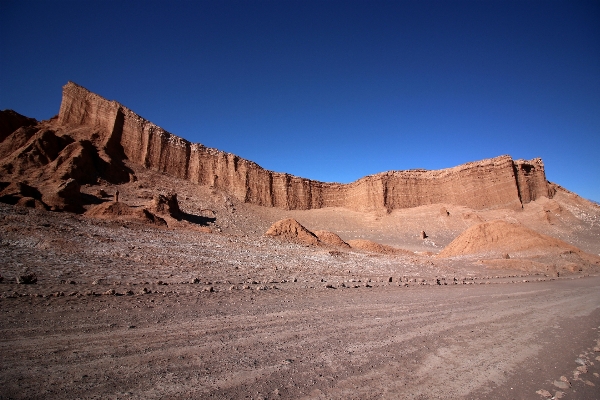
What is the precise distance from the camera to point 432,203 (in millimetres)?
70188

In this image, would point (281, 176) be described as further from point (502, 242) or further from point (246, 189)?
point (502, 242)

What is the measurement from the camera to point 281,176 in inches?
2785

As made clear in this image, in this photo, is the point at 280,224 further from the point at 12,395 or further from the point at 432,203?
the point at 432,203

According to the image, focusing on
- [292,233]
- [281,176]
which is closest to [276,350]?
[292,233]

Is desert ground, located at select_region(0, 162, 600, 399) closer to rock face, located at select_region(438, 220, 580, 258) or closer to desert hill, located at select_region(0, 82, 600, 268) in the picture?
desert hill, located at select_region(0, 82, 600, 268)

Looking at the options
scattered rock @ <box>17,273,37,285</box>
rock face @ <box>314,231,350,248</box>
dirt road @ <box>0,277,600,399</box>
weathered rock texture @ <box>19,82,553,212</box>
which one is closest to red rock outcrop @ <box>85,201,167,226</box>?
scattered rock @ <box>17,273,37,285</box>

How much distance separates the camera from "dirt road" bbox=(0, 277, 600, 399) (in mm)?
3445

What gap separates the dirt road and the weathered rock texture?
4372 centimetres

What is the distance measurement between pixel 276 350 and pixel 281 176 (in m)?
66.8

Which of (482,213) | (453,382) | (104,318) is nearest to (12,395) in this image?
(104,318)

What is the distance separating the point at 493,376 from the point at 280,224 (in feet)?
77.7

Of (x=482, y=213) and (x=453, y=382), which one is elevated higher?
(x=482, y=213)

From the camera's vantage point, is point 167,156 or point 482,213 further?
point 482,213

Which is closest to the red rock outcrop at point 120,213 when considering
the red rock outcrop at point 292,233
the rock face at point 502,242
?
the red rock outcrop at point 292,233
